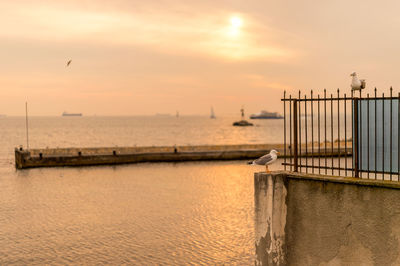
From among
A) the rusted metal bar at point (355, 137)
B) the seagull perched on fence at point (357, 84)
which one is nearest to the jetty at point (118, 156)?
the seagull perched on fence at point (357, 84)

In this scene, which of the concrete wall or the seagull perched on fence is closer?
the concrete wall

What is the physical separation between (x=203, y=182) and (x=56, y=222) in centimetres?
1546

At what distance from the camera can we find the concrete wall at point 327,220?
7207 mm

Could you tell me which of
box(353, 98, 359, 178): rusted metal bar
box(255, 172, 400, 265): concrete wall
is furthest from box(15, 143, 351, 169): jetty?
box(255, 172, 400, 265): concrete wall

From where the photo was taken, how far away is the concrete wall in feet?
23.6

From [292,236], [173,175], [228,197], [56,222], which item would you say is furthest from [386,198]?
[173,175]

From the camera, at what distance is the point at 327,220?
7883 mm

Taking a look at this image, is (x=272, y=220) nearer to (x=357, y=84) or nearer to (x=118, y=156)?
(x=357, y=84)

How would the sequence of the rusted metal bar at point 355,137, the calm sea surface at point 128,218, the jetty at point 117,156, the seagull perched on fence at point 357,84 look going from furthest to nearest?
the jetty at point 117,156 → the calm sea surface at point 128,218 → the seagull perched on fence at point 357,84 → the rusted metal bar at point 355,137

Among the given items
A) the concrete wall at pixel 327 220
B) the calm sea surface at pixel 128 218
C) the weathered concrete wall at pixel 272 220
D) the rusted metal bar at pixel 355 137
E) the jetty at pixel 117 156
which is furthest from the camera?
the jetty at pixel 117 156

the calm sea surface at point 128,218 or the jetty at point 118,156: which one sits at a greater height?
the jetty at point 118,156

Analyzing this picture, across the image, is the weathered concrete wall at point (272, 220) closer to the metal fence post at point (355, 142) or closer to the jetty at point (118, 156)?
the metal fence post at point (355, 142)

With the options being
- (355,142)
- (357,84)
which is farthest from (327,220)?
(357,84)

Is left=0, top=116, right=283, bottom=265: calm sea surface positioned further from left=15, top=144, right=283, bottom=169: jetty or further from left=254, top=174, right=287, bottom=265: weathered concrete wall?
left=254, top=174, right=287, bottom=265: weathered concrete wall
